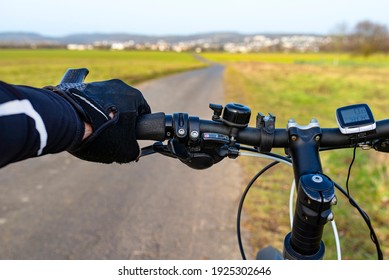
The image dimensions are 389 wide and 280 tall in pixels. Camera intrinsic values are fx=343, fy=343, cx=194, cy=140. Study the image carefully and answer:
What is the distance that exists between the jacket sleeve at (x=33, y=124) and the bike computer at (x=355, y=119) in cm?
92

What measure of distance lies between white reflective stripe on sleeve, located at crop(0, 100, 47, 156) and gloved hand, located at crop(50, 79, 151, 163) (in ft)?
0.59

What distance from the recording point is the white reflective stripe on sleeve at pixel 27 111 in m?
0.83

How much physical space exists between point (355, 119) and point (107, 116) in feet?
2.91

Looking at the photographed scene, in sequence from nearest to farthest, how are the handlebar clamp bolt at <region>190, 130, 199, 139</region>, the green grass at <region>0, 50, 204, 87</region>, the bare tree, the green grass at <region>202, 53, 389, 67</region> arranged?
the handlebar clamp bolt at <region>190, 130, 199, 139</region>, the green grass at <region>0, 50, 204, 87</region>, the green grass at <region>202, 53, 389, 67</region>, the bare tree

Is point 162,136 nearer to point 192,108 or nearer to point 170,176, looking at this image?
point 170,176

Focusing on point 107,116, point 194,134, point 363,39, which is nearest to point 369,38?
point 363,39

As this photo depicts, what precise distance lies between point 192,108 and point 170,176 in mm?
6523

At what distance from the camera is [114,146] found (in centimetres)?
117

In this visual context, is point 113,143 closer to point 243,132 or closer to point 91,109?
point 91,109

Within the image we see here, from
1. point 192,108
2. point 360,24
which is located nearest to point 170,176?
point 192,108

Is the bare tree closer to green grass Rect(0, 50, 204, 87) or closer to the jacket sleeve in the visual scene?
green grass Rect(0, 50, 204, 87)

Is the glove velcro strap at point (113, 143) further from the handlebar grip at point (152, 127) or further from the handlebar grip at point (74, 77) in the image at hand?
the handlebar grip at point (74, 77)

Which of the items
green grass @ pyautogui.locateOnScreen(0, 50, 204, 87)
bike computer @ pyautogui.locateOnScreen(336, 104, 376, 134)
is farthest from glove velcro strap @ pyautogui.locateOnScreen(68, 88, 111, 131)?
green grass @ pyautogui.locateOnScreen(0, 50, 204, 87)

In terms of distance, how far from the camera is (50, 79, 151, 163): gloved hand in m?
1.12
